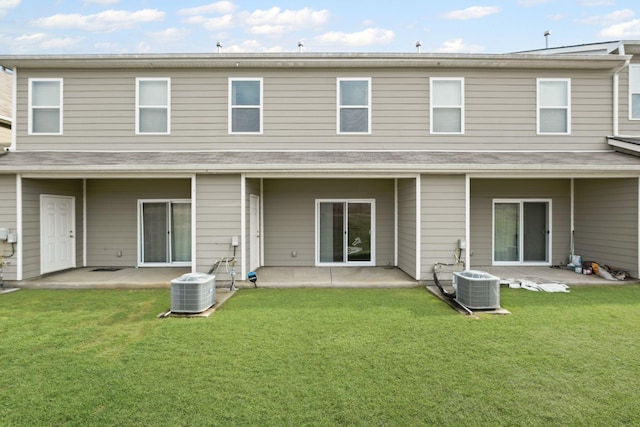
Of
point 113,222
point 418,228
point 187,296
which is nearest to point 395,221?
point 418,228

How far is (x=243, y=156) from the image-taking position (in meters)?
8.47

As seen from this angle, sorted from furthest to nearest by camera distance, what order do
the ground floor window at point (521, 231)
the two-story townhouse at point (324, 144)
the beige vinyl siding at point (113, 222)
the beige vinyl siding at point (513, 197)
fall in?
the ground floor window at point (521, 231) → the beige vinyl siding at point (513, 197) → the beige vinyl siding at point (113, 222) → the two-story townhouse at point (324, 144)

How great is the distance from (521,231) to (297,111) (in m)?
6.77

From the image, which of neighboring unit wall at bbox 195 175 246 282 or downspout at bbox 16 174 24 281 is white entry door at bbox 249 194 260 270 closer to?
neighboring unit wall at bbox 195 175 246 282

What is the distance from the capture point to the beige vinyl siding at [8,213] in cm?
761

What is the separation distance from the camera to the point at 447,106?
30.0 ft

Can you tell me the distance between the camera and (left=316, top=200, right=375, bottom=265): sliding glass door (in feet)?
32.0

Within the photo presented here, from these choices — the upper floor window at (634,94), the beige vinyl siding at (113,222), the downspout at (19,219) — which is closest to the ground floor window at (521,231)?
the upper floor window at (634,94)

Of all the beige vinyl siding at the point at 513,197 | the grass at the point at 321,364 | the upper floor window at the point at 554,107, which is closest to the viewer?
the grass at the point at 321,364

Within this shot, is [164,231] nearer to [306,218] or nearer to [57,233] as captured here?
→ [57,233]

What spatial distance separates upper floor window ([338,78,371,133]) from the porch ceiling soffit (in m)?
0.97

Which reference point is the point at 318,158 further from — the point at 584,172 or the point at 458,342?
the point at 584,172

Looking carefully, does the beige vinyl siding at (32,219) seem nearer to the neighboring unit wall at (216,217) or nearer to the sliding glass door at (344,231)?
the neighboring unit wall at (216,217)

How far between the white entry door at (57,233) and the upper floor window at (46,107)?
1.82 meters
